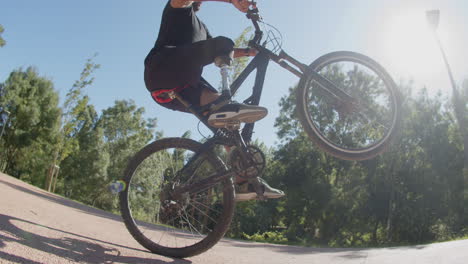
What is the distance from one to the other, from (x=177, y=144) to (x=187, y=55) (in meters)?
0.84

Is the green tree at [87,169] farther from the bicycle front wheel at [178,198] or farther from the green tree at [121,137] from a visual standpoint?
the bicycle front wheel at [178,198]

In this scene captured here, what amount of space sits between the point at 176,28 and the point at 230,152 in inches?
49.9

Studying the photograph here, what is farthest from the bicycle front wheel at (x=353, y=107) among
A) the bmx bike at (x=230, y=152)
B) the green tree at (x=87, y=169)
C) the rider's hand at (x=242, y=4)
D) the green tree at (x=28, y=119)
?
the green tree at (x=87, y=169)

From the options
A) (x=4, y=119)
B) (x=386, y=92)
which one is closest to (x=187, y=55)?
(x=386, y=92)

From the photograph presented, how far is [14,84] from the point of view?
31.6 metres

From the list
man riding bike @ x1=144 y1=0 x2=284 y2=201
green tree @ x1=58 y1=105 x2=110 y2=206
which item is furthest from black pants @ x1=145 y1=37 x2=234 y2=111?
green tree @ x1=58 y1=105 x2=110 y2=206

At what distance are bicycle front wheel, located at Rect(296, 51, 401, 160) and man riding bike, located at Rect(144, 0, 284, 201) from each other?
0.58 metres

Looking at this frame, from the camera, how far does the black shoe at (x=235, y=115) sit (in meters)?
2.70

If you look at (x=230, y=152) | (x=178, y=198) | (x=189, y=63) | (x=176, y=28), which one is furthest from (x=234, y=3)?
(x=178, y=198)

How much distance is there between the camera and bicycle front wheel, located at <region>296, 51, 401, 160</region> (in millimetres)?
2930

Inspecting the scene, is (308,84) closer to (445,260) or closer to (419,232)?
(445,260)

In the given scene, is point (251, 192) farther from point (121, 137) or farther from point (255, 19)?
point (121, 137)

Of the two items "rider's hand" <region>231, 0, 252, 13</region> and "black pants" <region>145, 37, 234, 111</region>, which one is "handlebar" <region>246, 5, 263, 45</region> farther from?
"black pants" <region>145, 37, 234, 111</region>

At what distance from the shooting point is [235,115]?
2.71 meters
